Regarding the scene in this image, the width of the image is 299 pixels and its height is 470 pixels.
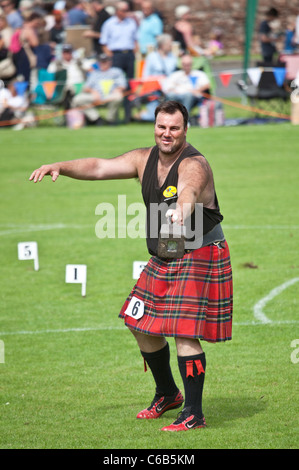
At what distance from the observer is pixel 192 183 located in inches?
155

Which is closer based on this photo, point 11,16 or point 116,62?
point 116,62

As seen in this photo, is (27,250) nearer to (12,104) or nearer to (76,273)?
(76,273)

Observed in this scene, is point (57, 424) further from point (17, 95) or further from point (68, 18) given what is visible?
point (68, 18)

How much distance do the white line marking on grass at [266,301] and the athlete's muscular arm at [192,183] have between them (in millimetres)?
2233

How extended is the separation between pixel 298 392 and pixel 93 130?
510 inches

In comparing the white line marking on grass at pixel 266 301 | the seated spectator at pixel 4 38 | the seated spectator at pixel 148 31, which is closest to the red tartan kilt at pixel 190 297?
the white line marking on grass at pixel 266 301

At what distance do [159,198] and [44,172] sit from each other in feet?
1.89

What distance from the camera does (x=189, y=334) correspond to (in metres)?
4.10

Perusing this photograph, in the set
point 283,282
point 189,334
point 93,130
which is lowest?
point 93,130

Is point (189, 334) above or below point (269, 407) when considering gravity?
above

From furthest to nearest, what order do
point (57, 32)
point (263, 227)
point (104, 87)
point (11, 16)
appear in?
point (57, 32) < point (11, 16) < point (104, 87) < point (263, 227)

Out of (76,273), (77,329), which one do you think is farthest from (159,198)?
(76,273)

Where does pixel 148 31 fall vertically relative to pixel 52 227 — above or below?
below

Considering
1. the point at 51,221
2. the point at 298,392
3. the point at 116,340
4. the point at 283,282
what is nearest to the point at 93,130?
the point at 51,221
